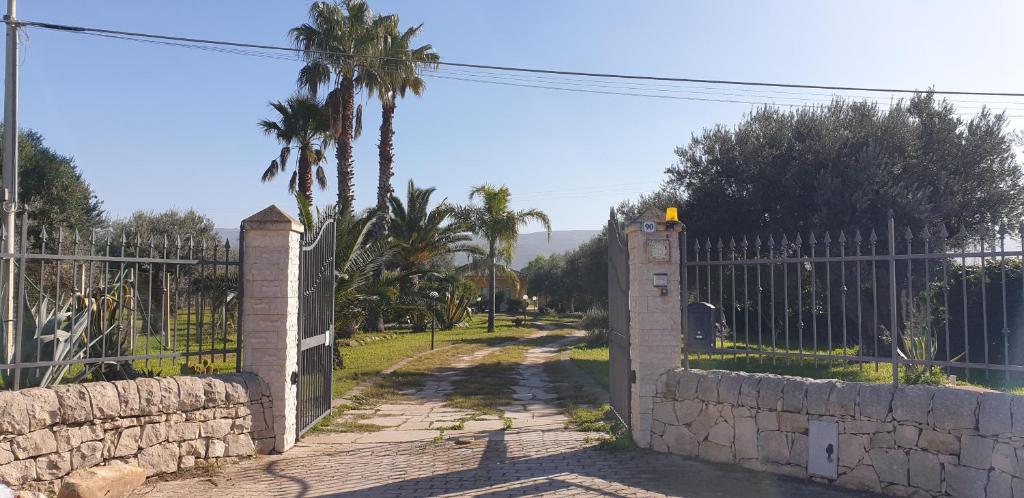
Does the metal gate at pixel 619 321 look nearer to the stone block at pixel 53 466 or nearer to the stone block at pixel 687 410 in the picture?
the stone block at pixel 687 410

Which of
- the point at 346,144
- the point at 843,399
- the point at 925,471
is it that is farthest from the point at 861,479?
the point at 346,144

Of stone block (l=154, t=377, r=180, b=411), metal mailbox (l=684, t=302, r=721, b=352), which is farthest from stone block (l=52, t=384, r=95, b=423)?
metal mailbox (l=684, t=302, r=721, b=352)

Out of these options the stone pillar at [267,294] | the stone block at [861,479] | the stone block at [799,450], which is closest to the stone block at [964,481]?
the stone block at [861,479]

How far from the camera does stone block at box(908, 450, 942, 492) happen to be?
513 cm

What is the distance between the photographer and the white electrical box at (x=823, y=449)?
568cm

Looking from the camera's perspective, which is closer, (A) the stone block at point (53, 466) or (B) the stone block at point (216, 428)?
(A) the stone block at point (53, 466)

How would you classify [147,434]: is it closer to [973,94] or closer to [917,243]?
[973,94]

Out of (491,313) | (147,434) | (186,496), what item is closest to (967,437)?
(186,496)

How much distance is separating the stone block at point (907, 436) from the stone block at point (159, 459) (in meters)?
5.62

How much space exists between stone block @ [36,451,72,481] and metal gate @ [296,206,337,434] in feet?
7.85

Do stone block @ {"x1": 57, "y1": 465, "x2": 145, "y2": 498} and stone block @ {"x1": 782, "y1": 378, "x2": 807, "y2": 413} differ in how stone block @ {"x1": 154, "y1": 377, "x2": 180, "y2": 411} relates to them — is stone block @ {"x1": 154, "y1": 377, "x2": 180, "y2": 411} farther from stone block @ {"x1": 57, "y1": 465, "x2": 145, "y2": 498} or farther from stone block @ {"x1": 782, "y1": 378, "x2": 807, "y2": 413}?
stone block @ {"x1": 782, "y1": 378, "x2": 807, "y2": 413}

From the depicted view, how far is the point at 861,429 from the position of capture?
5539 millimetres

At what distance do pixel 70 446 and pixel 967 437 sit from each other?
618cm

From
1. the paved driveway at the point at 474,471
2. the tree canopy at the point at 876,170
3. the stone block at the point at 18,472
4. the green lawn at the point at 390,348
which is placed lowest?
the green lawn at the point at 390,348
